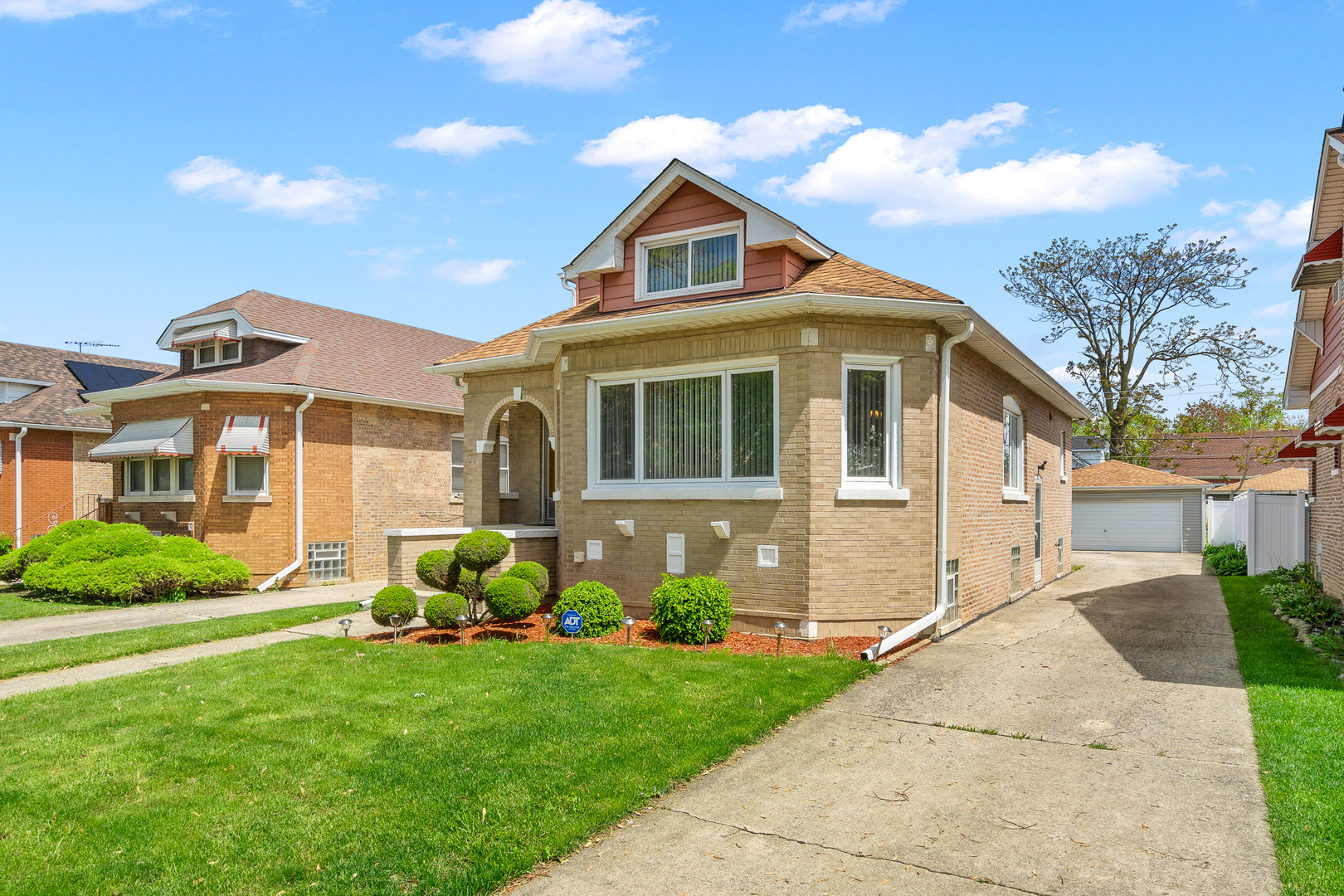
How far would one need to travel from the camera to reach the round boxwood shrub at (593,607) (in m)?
10.3

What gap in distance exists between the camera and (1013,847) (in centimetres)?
457

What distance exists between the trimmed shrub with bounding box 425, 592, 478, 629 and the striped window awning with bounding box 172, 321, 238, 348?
12.3 metres

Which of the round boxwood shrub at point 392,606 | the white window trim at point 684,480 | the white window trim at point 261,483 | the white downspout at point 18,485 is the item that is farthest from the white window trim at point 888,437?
the white downspout at point 18,485

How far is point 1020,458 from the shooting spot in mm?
15234

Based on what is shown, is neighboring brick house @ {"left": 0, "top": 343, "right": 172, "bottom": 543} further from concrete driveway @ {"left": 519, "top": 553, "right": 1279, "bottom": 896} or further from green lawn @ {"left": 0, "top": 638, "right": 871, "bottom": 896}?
concrete driveway @ {"left": 519, "top": 553, "right": 1279, "bottom": 896}

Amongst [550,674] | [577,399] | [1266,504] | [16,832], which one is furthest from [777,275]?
[1266,504]

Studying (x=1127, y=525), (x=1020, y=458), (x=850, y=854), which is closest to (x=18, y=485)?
(x=1020, y=458)

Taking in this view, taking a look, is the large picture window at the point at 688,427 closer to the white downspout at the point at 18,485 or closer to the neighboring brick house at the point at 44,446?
the neighboring brick house at the point at 44,446

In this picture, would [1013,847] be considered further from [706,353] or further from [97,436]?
[97,436]

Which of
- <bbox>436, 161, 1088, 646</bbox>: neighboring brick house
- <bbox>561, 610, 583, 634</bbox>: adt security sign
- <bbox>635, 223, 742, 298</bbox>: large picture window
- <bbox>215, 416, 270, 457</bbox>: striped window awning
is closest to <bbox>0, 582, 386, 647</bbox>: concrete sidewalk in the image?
<bbox>215, 416, 270, 457</bbox>: striped window awning

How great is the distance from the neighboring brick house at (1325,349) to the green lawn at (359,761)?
338 inches

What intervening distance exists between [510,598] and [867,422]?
16.4ft

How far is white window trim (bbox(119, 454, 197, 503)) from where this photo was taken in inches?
738

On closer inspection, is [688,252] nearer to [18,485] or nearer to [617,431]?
[617,431]
